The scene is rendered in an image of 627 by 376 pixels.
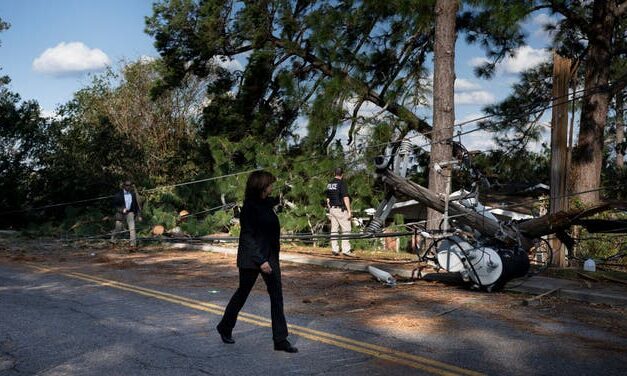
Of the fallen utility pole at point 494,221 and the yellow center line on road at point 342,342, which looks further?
the fallen utility pole at point 494,221

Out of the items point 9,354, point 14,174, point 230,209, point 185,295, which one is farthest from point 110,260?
point 14,174

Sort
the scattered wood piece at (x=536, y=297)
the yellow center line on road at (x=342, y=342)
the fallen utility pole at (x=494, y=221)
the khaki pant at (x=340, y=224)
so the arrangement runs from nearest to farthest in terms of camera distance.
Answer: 1. the yellow center line on road at (x=342, y=342)
2. the scattered wood piece at (x=536, y=297)
3. the fallen utility pole at (x=494, y=221)
4. the khaki pant at (x=340, y=224)

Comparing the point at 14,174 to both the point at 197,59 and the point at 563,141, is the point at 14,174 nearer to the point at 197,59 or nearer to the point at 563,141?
the point at 197,59

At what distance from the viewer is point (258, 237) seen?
659cm

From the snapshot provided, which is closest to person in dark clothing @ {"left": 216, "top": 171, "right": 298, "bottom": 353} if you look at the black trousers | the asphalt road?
the black trousers

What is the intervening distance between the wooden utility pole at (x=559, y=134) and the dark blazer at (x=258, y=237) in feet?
21.5

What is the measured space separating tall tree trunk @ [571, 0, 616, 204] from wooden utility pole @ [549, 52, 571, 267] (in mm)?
7510

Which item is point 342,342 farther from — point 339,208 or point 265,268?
point 339,208

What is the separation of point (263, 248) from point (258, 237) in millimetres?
117

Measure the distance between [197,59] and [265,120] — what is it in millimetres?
3626

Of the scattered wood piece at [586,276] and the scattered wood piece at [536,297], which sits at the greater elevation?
the scattered wood piece at [586,276]

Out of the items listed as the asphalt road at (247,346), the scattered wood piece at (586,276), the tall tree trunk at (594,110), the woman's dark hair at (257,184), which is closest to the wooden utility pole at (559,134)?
the scattered wood piece at (586,276)

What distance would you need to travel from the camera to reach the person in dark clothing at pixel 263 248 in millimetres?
6543

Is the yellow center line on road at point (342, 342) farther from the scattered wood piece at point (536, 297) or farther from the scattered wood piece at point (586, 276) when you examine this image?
the scattered wood piece at point (586, 276)
